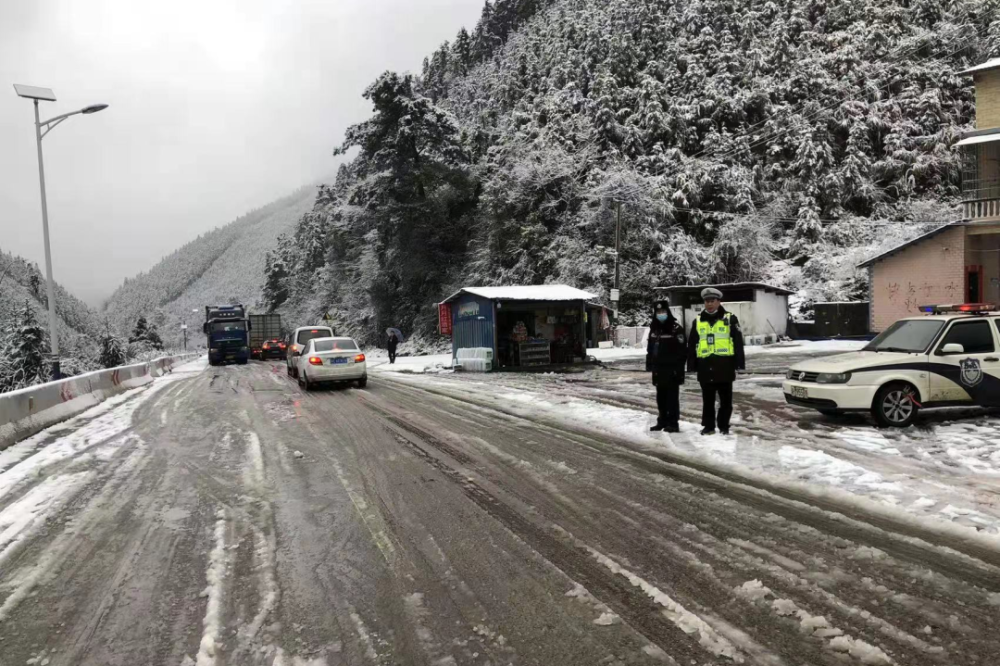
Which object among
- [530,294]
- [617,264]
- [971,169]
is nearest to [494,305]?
[530,294]

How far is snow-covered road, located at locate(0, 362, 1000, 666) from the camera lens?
9.88ft

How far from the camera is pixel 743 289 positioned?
3152cm

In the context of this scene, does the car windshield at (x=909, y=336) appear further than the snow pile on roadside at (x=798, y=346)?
No

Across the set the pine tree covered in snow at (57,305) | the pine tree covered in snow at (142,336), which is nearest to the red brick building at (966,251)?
the pine tree covered in snow at (57,305)

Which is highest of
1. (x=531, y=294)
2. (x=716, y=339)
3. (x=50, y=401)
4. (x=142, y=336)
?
(x=531, y=294)

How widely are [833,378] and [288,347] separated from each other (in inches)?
856

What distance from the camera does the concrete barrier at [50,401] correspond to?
925cm

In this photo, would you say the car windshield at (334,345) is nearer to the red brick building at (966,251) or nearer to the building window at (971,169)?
the red brick building at (966,251)

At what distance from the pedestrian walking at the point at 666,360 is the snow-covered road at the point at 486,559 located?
2.20 feet

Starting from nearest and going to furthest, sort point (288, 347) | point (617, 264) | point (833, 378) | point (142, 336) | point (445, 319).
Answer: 1. point (833, 378)
2. point (288, 347)
3. point (445, 319)
4. point (617, 264)
5. point (142, 336)

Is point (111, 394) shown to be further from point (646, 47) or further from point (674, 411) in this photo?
point (646, 47)

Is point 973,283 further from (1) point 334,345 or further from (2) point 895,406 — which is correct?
Answer: (1) point 334,345

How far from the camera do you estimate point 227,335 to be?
38969 millimetres

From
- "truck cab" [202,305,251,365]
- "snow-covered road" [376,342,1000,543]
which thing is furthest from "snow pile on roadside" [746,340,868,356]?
"truck cab" [202,305,251,365]
